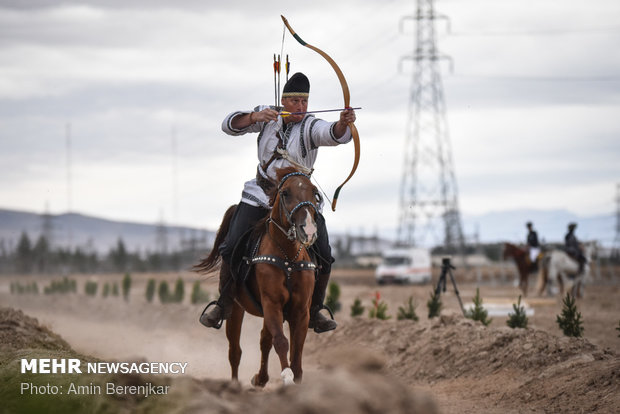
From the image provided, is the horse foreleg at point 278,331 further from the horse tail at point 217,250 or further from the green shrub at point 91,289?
the green shrub at point 91,289

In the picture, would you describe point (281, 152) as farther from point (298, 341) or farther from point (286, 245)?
point (298, 341)

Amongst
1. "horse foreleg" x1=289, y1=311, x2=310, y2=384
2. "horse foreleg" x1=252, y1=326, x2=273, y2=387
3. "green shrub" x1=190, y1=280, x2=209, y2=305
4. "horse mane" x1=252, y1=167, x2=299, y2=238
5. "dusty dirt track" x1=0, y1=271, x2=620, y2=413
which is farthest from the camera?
"green shrub" x1=190, y1=280, x2=209, y2=305

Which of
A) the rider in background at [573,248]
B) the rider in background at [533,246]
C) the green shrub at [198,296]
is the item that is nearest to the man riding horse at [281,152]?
the green shrub at [198,296]

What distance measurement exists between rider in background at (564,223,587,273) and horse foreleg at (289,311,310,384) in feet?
73.6

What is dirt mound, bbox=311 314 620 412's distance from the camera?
1005 cm

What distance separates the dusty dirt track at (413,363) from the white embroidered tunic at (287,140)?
2.31 m

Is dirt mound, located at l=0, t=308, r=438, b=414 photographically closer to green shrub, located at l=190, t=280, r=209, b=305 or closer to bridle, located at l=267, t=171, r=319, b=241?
bridle, located at l=267, t=171, r=319, b=241

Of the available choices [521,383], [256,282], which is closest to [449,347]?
[521,383]

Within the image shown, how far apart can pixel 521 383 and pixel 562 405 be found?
132cm

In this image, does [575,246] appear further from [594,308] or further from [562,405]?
[562,405]

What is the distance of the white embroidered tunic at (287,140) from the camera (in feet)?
32.6

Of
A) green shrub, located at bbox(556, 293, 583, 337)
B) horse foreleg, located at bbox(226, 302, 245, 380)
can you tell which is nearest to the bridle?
horse foreleg, located at bbox(226, 302, 245, 380)

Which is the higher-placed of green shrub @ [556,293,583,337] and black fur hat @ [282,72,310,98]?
black fur hat @ [282,72,310,98]

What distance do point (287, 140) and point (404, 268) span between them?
41.0m
